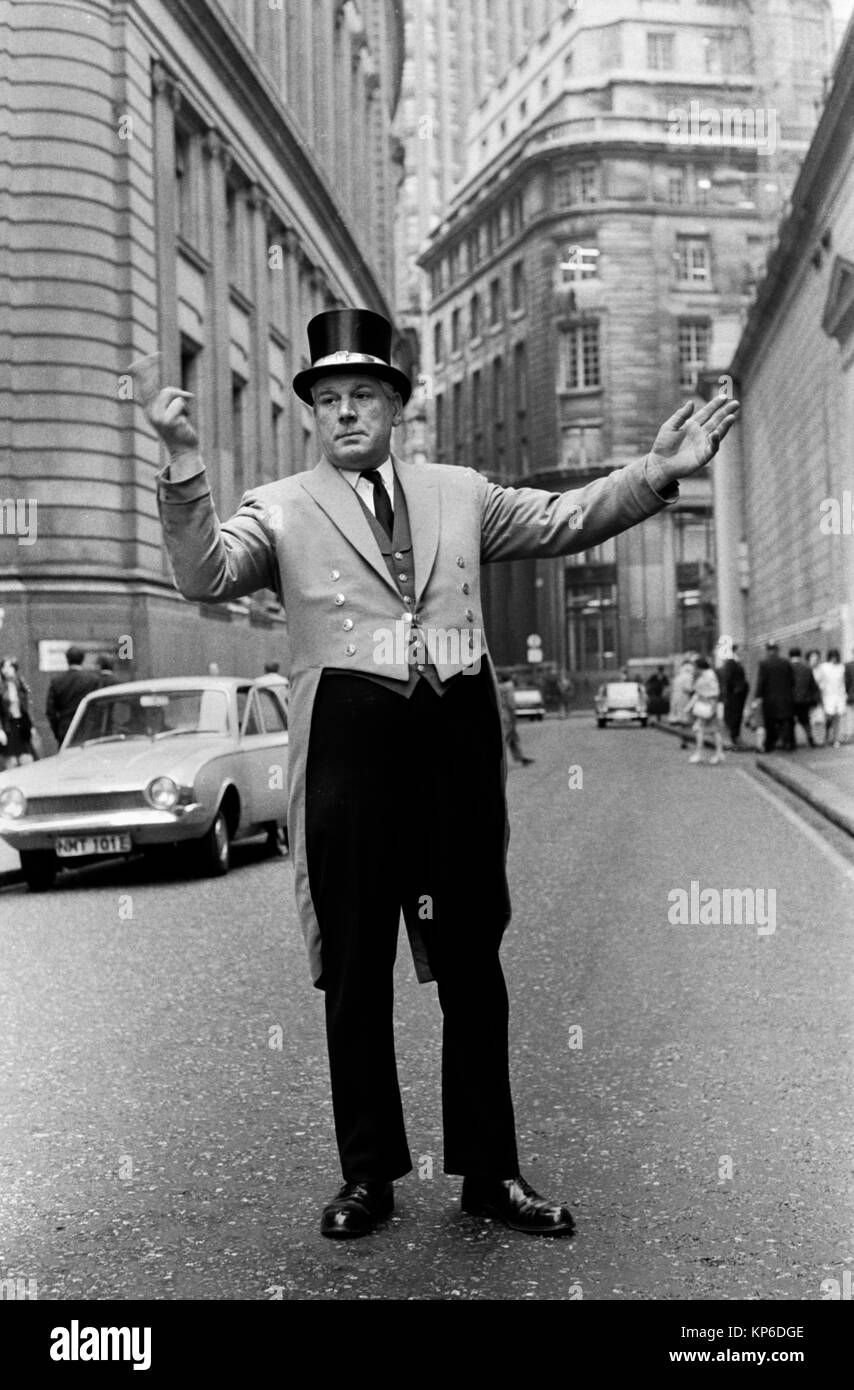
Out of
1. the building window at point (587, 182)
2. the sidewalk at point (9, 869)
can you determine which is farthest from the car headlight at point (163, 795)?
the building window at point (587, 182)

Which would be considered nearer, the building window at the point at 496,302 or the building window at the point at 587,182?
the building window at the point at 496,302

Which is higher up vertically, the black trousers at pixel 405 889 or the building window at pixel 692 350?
the building window at pixel 692 350

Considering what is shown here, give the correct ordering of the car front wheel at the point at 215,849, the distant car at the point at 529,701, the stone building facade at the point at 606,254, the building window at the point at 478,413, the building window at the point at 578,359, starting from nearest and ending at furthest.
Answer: the car front wheel at the point at 215,849 → the stone building facade at the point at 606,254 → the building window at the point at 478,413 → the building window at the point at 578,359 → the distant car at the point at 529,701

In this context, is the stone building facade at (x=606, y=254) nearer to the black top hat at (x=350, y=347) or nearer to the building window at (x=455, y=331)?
the building window at (x=455, y=331)

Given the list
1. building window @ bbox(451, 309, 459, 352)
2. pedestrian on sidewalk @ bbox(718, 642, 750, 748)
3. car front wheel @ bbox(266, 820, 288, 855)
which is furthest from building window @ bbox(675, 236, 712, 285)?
car front wheel @ bbox(266, 820, 288, 855)

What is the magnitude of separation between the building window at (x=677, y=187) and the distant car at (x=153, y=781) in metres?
26.7

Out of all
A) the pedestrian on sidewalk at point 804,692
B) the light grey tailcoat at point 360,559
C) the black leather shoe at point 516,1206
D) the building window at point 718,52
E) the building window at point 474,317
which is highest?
the building window at point 718,52

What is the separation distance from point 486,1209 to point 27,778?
7.21 m

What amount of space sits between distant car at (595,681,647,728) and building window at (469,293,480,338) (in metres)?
12.9

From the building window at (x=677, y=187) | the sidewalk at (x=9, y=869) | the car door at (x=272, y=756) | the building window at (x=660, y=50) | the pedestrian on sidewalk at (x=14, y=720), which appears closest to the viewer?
the sidewalk at (x=9, y=869)

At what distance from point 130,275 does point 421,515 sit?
17954 mm

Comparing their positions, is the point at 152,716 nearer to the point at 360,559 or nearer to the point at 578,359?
the point at 360,559

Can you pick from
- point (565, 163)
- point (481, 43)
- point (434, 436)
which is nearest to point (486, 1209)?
point (481, 43)

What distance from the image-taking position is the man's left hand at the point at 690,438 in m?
3.24
